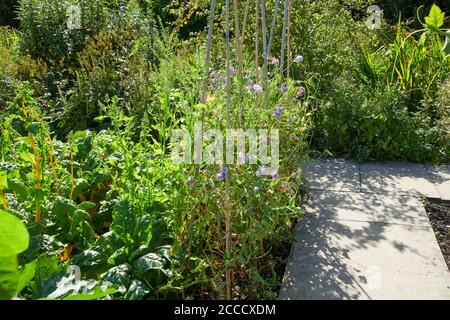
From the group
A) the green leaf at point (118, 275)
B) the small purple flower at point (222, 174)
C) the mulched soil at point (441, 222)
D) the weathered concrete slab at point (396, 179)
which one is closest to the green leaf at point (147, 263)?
the green leaf at point (118, 275)

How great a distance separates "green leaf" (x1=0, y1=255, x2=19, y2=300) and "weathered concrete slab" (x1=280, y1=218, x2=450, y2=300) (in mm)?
2045

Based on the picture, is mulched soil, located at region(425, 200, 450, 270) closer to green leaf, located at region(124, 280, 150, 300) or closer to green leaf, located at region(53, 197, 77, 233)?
green leaf, located at region(124, 280, 150, 300)

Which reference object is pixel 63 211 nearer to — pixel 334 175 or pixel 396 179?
pixel 334 175

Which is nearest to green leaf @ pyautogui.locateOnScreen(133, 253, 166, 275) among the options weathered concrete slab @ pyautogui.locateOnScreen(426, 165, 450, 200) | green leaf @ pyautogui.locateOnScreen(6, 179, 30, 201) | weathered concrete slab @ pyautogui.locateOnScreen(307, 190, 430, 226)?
green leaf @ pyautogui.locateOnScreen(6, 179, 30, 201)

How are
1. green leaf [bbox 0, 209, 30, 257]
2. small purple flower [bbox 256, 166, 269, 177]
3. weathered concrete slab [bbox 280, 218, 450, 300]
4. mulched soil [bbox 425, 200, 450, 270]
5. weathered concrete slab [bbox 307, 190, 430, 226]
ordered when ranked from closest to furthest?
green leaf [bbox 0, 209, 30, 257], small purple flower [bbox 256, 166, 269, 177], weathered concrete slab [bbox 280, 218, 450, 300], mulched soil [bbox 425, 200, 450, 270], weathered concrete slab [bbox 307, 190, 430, 226]

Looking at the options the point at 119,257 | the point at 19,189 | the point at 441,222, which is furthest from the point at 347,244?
the point at 19,189

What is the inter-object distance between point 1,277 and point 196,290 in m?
2.00

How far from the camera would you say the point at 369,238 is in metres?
3.01

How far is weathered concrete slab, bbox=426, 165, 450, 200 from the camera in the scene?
3.68 metres

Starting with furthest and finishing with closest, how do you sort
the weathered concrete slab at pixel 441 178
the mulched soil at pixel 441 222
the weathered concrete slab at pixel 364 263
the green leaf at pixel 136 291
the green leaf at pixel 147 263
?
the weathered concrete slab at pixel 441 178 → the mulched soil at pixel 441 222 → the weathered concrete slab at pixel 364 263 → the green leaf at pixel 147 263 → the green leaf at pixel 136 291

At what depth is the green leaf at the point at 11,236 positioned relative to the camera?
51cm

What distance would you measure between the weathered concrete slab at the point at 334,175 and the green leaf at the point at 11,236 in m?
3.13

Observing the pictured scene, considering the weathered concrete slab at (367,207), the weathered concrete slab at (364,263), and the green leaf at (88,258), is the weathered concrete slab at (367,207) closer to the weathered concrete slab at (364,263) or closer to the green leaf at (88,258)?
the weathered concrete slab at (364,263)

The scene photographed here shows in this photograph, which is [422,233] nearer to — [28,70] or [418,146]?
[418,146]
